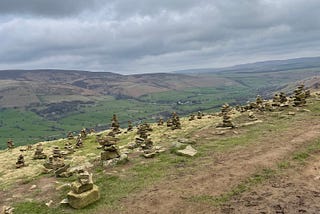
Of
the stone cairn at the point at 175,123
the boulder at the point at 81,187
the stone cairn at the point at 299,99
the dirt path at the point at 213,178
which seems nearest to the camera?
the dirt path at the point at 213,178

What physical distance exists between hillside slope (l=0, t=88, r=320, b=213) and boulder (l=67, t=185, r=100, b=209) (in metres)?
0.52

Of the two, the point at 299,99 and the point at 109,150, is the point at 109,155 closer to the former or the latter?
the point at 109,150

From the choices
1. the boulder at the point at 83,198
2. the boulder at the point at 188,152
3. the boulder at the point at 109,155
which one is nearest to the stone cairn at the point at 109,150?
the boulder at the point at 109,155

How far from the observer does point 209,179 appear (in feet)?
96.1

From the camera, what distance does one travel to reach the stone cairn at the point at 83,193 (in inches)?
1061

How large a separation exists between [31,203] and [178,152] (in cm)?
1631

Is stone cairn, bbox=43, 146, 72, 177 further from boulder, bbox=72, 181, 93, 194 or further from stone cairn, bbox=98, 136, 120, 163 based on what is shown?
boulder, bbox=72, 181, 93, 194

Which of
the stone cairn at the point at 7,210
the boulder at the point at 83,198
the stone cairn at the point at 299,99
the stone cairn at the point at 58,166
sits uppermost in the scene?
the stone cairn at the point at 299,99

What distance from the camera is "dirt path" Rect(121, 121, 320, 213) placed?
997 inches

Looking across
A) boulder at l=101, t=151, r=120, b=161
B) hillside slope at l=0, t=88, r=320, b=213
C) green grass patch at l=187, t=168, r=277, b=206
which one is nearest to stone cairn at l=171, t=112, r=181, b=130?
hillside slope at l=0, t=88, r=320, b=213

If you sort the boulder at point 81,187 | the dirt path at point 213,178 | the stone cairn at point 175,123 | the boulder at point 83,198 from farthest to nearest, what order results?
1. the stone cairn at point 175,123
2. the boulder at point 81,187
3. the boulder at point 83,198
4. the dirt path at point 213,178

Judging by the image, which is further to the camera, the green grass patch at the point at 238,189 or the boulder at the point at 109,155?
the boulder at the point at 109,155

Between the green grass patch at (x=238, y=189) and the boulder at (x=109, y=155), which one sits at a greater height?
the green grass patch at (x=238, y=189)

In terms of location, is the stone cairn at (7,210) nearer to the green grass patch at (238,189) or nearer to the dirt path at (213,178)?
the dirt path at (213,178)
